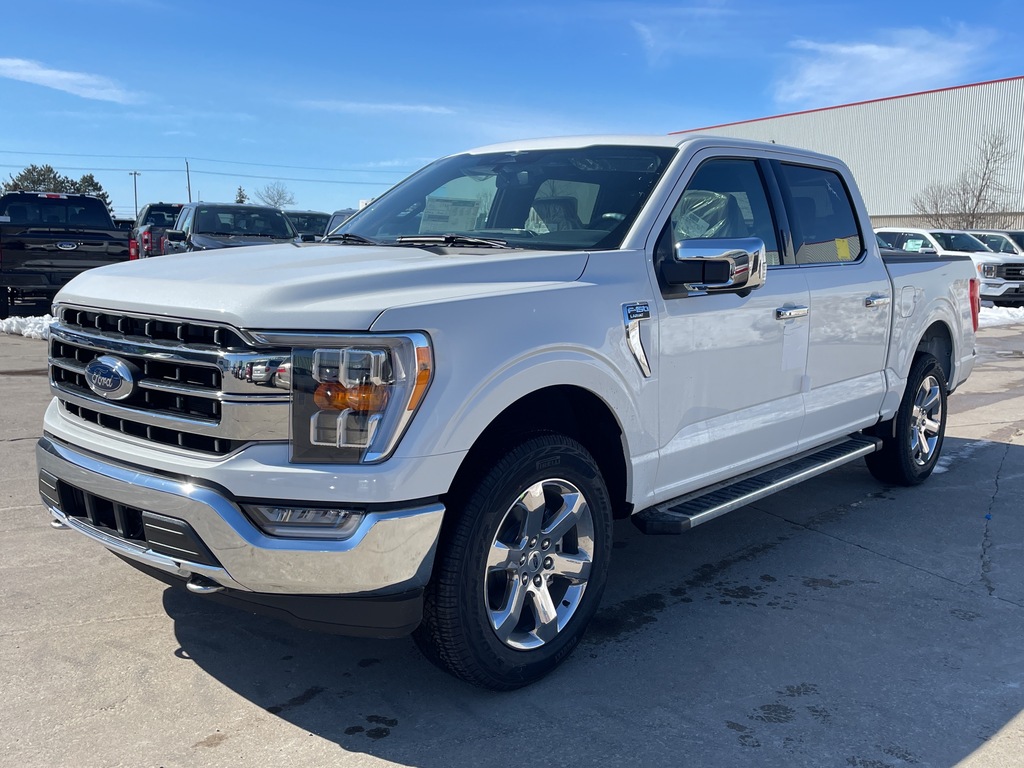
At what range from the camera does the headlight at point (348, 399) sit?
2.68 metres

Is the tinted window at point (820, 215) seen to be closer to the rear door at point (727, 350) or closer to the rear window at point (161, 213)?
the rear door at point (727, 350)

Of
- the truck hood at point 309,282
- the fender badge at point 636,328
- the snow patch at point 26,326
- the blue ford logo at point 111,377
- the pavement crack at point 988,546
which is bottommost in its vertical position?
the pavement crack at point 988,546

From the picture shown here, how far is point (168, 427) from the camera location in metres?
2.87

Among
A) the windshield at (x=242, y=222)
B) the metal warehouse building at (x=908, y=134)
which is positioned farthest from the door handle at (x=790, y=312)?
the metal warehouse building at (x=908, y=134)

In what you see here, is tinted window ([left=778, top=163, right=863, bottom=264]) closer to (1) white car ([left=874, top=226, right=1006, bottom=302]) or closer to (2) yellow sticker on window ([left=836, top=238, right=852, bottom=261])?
(2) yellow sticker on window ([left=836, top=238, right=852, bottom=261])

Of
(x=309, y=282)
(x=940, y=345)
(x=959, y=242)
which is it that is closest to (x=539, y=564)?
(x=309, y=282)

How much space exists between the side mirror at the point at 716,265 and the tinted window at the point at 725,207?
217 millimetres

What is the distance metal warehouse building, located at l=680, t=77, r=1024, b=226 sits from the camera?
47625mm

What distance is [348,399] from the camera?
8.82ft

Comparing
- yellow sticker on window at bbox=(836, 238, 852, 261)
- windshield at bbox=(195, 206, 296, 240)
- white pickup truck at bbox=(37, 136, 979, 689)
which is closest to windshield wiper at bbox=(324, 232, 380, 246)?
white pickup truck at bbox=(37, 136, 979, 689)

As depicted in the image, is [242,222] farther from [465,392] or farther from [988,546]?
[465,392]

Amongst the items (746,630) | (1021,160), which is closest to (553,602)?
(746,630)

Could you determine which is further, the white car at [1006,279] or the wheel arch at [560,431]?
the white car at [1006,279]

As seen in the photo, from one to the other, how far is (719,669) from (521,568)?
2.86ft
